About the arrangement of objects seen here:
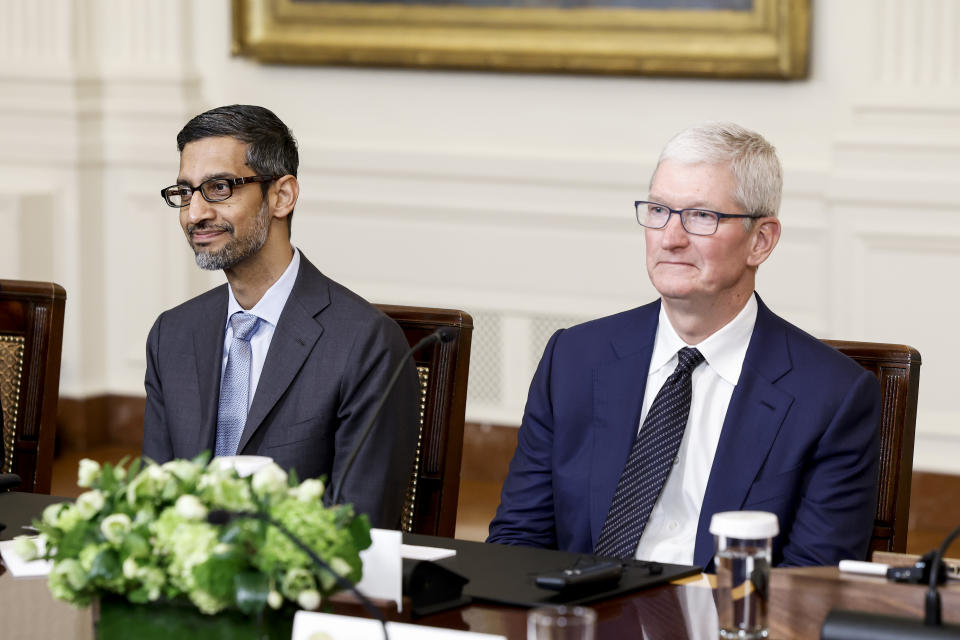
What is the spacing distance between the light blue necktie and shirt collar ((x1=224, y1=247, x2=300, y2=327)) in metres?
0.02

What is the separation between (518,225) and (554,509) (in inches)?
127

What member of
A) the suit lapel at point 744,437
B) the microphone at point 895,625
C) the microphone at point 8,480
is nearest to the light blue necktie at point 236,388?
the microphone at point 8,480

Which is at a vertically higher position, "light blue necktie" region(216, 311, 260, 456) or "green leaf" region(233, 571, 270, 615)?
"light blue necktie" region(216, 311, 260, 456)

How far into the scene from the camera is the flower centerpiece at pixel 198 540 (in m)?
1.79

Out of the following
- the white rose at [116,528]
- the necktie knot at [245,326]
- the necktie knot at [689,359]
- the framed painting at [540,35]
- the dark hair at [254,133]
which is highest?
the framed painting at [540,35]

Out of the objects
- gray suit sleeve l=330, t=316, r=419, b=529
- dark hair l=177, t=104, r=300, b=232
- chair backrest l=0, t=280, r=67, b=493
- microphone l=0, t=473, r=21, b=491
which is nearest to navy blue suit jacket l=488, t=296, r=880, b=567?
gray suit sleeve l=330, t=316, r=419, b=529

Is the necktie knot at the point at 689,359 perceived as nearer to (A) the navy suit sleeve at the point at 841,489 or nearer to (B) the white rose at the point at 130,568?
(A) the navy suit sleeve at the point at 841,489

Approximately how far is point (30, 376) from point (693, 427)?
155 cm

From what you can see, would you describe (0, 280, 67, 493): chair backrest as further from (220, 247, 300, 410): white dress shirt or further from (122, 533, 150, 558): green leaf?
(122, 533, 150, 558): green leaf

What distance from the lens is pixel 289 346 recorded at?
3.00m

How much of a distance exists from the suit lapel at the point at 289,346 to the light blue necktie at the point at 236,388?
0.09 metres

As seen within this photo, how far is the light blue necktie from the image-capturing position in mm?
3043

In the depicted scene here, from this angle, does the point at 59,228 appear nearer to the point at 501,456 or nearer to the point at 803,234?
the point at 501,456

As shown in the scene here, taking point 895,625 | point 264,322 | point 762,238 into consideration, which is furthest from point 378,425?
point 895,625
